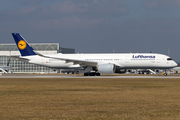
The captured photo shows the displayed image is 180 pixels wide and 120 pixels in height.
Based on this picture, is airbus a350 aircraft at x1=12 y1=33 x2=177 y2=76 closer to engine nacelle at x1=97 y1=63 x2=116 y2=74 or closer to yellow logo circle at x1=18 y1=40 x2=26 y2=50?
engine nacelle at x1=97 y1=63 x2=116 y2=74

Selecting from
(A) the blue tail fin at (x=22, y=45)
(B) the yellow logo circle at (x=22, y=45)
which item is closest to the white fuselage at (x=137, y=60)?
(A) the blue tail fin at (x=22, y=45)

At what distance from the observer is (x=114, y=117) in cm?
987

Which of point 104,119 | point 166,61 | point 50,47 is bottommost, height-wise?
point 104,119

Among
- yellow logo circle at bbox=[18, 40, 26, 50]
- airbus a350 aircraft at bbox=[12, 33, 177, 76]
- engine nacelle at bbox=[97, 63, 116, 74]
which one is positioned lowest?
engine nacelle at bbox=[97, 63, 116, 74]

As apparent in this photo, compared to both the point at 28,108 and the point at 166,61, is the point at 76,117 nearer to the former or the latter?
the point at 28,108

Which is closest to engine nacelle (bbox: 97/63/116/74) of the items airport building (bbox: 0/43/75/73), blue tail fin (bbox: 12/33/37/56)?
blue tail fin (bbox: 12/33/37/56)

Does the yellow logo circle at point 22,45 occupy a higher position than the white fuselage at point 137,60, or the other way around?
the yellow logo circle at point 22,45

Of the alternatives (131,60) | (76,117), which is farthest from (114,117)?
(131,60)

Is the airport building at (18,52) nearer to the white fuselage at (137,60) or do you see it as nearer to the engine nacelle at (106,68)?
the white fuselage at (137,60)

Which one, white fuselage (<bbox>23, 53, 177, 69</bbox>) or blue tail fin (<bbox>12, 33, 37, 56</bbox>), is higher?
blue tail fin (<bbox>12, 33, 37, 56</bbox>)

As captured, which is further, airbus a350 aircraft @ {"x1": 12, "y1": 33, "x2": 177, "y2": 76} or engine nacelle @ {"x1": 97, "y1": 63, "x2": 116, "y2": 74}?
airbus a350 aircraft @ {"x1": 12, "y1": 33, "x2": 177, "y2": 76}

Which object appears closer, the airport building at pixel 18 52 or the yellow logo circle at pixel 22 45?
the yellow logo circle at pixel 22 45

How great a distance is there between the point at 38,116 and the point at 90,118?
83.9 inches

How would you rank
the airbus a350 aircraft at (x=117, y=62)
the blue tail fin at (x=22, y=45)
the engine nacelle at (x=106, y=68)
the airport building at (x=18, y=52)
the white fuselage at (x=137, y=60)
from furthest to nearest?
the airport building at (x=18, y=52)
the blue tail fin at (x=22, y=45)
the white fuselage at (x=137, y=60)
the airbus a350 aircraft at (x=117, y=62)
the engine nacelle at (x=106, y=68)
